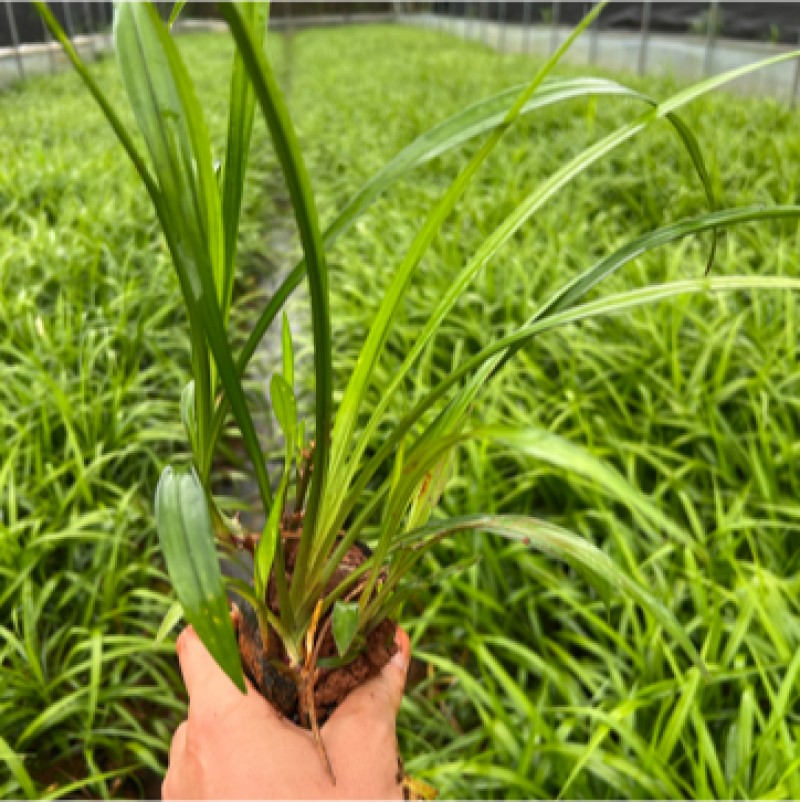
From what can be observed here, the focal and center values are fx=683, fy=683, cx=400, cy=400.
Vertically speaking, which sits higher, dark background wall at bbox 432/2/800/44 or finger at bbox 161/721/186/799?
dark background wall at bbox 432/2/800/44

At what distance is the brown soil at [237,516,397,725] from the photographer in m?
0.44

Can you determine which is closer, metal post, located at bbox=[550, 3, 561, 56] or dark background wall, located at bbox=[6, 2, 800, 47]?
dark background wall, located at bbox=[6, 2, 800, 47]

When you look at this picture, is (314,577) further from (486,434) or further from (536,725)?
(536,725)

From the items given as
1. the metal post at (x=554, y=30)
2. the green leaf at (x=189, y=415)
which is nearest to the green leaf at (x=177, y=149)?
the green leaf at (x=189, y=415)

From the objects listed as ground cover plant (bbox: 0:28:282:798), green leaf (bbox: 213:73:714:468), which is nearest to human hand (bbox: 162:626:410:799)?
green leaf (bbox: 213:73:714:468)

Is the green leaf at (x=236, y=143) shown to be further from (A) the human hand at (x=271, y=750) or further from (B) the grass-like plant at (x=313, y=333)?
(A) the human hand at (x=271, y=750)

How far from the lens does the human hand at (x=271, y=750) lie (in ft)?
1.33

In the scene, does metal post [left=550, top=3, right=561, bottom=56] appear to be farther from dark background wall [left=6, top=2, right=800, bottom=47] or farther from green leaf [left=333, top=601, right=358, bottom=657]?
green leaf [left=333, top=601, right=358, bottom=657]

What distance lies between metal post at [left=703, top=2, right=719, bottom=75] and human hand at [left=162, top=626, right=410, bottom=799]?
5.72 meters

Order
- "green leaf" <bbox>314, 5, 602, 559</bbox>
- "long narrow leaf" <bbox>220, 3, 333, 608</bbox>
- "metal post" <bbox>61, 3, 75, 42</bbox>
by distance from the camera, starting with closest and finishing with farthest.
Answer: "long narrow leaf" <bbox>220, 3, 333, 608</bbox> < "green leaf" <bbox>314, 5, 602, 559</bbox> < "metal post" <bbox>61, 3, 75, 42</bbox>

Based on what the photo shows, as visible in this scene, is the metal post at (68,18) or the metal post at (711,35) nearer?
the metal post at (711,35)

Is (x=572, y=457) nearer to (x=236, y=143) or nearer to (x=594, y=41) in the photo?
(x=236, y=143)

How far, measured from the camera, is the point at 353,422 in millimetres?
447

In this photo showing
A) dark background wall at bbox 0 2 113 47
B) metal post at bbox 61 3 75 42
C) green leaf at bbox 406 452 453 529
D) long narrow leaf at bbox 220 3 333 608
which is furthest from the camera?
metal post at bbox 61 3 75 42
